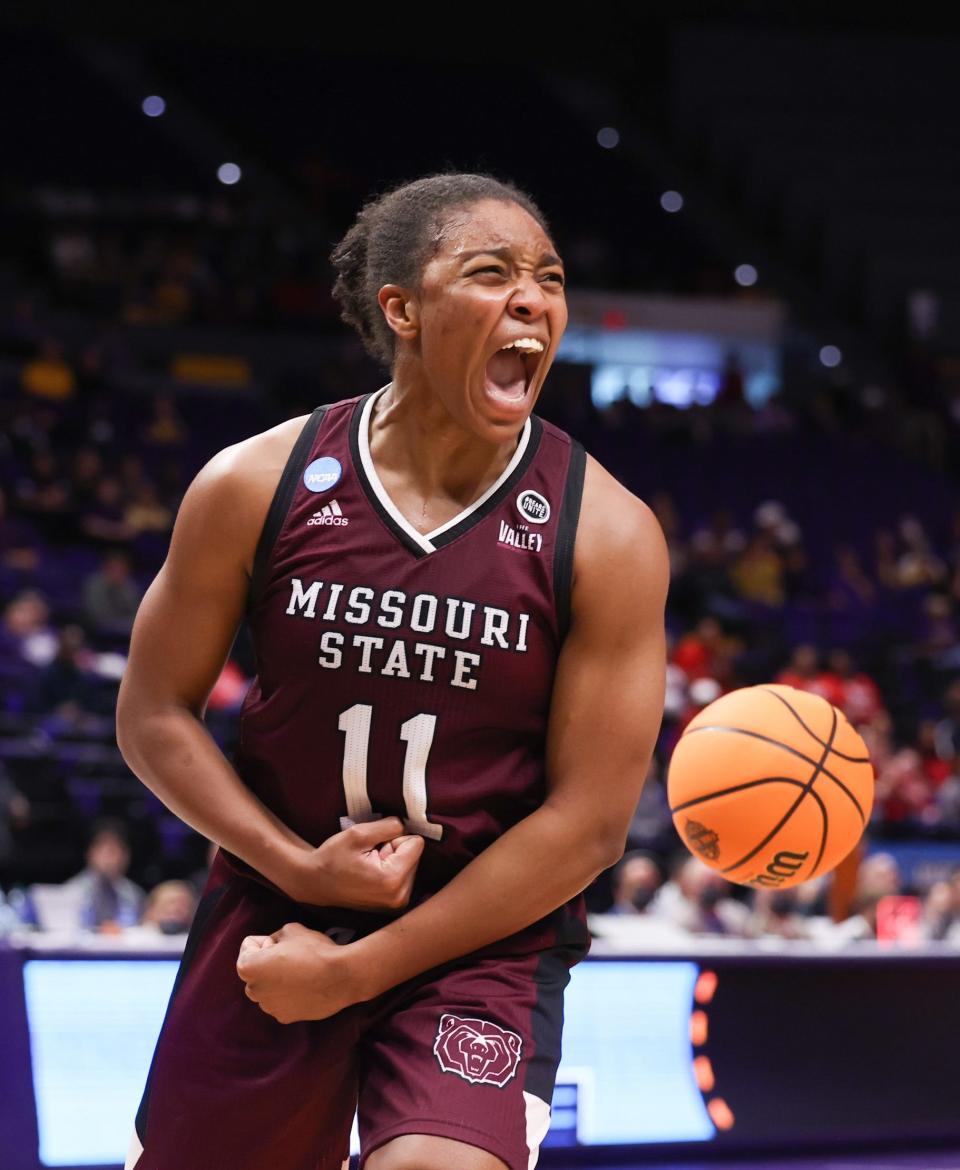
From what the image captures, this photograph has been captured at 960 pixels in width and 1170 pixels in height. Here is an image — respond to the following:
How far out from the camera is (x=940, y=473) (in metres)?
17.6

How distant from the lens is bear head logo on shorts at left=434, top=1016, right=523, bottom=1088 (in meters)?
2.26

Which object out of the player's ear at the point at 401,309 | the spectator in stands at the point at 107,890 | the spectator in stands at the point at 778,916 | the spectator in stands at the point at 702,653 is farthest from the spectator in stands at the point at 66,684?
the player's ear at the point at 401,309

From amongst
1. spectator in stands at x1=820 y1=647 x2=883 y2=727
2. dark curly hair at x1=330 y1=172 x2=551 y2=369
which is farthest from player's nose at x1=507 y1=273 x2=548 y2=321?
spectator in stands at x1=820 y1=647 x2=883 y2=727

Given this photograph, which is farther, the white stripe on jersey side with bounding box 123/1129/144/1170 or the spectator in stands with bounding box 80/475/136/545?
the spectator in stands with bounding box 80/475/136/545

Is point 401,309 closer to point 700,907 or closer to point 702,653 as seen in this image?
point 700,907

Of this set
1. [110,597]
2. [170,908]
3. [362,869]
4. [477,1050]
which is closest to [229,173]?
[110,597]

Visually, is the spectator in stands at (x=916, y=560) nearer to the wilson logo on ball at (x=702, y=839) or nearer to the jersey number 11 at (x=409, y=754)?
the wilson logo on ball at (x=702, y=839)

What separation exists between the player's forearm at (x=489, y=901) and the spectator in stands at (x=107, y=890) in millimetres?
5528

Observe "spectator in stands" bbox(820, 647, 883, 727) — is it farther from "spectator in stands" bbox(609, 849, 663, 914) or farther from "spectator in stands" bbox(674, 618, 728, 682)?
"spectator in stands" bbox(609, 849, 663, 914)

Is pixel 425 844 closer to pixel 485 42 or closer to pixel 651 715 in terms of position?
pixel 651 715

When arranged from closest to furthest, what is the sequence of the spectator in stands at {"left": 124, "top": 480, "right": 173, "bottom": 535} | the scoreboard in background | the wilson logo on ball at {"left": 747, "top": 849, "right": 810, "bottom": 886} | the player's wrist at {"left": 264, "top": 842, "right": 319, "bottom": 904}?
1. the player's wrist at {"left": 264, "top": 842, "right": 319, "bottom": 904}
2. the wilson logo on ball at {"left": 747, "top": 849, "right": 810, "bottom": 886}
3. the scoreboard in background
4. the spectator in stands at {"left": 124, "top": 480, "right": 173, "bottom": 535}

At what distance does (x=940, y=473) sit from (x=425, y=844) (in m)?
16.0

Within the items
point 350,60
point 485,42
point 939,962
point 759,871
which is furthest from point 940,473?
point 759,871

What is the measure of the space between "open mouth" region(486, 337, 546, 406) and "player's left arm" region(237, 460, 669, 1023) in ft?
0.66
